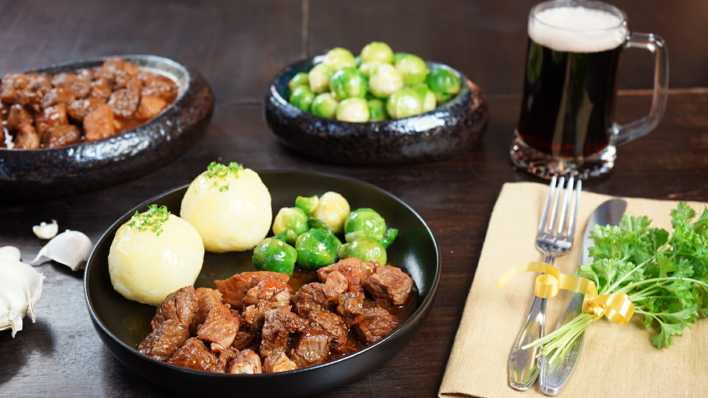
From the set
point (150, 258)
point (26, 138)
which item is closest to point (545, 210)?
point (150, 258)

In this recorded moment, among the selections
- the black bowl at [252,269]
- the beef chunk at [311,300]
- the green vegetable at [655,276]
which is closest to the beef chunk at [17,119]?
the black bowl at [252,269]

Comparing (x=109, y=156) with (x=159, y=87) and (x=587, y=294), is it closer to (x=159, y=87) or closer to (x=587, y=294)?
(x=159, y=87)

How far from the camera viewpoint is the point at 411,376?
181 centimetres

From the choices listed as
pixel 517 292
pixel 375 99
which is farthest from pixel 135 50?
pixel 517 292

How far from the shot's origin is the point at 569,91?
2506mm

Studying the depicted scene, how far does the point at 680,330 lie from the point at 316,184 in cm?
107

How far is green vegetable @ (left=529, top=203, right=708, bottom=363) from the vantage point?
5.89 feet

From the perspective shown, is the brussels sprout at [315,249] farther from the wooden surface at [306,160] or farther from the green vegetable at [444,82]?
the green vegetable at [444,82]

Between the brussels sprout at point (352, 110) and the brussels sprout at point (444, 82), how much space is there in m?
0.28

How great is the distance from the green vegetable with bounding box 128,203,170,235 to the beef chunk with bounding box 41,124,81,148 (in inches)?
25.3

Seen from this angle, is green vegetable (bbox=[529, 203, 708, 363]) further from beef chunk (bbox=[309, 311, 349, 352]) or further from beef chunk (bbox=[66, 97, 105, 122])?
beef chunk (bbox=[66, 97, 105, 122])

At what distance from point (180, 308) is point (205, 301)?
0.20ft

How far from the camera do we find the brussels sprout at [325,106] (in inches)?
104

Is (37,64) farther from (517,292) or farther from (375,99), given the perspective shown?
(517,292)
